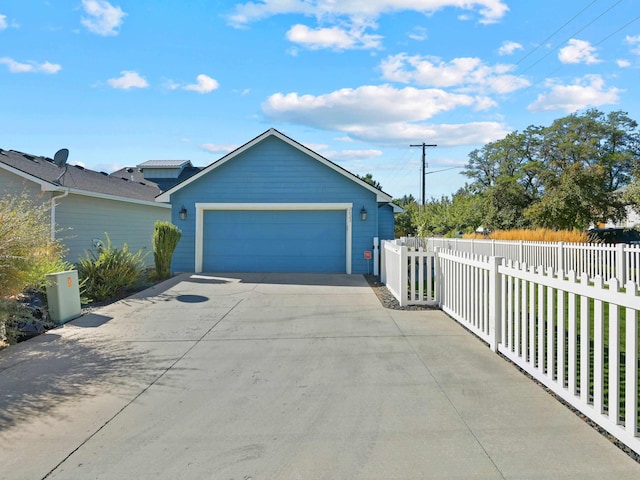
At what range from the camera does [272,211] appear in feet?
46.9

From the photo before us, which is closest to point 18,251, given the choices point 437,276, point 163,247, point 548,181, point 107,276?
point 107,276

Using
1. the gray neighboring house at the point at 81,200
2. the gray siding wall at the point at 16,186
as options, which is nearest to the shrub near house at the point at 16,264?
the gray neighboring house at the point at 81,200

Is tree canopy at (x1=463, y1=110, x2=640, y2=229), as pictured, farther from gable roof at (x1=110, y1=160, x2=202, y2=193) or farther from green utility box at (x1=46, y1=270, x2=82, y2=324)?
green utility box at (x1=46, y1=270, x2=82, y2=324)

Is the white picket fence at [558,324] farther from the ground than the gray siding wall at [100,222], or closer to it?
closer to it

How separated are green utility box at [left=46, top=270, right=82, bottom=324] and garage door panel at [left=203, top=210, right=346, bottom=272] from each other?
265 inches

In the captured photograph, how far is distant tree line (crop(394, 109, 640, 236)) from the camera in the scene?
2447cm

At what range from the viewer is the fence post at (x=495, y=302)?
5.12 m

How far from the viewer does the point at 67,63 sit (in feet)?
38.7

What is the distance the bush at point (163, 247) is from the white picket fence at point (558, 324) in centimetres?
726

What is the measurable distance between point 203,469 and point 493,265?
154 inches

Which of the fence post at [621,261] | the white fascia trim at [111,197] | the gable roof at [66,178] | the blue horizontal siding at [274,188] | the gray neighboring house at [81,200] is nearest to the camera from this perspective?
the fence post at [621,261]

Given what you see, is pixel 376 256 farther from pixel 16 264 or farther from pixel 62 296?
pixel 16 264

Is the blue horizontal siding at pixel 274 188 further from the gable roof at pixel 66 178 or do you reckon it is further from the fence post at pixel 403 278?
the fence post at pixel 403 278

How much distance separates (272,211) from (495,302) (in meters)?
9.97
